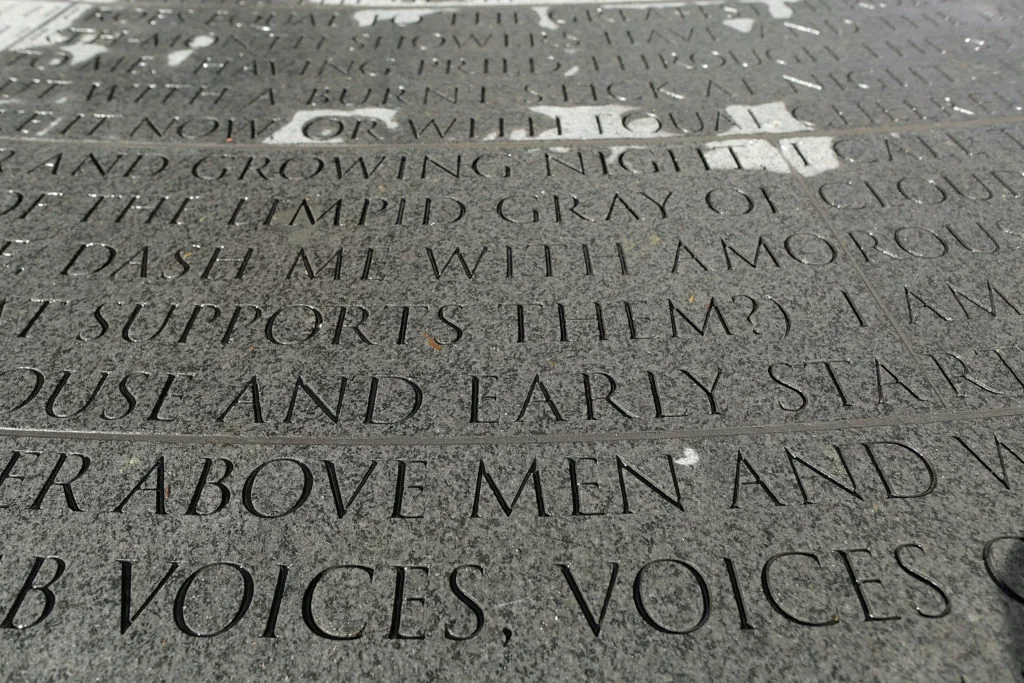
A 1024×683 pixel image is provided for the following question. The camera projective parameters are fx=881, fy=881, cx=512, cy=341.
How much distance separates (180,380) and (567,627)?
181cm

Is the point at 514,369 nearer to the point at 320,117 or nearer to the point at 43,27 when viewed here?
the point at 320,117

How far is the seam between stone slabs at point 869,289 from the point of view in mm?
3391

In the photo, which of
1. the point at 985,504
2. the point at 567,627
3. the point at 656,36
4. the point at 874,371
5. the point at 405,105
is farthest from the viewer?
the point at 656,36

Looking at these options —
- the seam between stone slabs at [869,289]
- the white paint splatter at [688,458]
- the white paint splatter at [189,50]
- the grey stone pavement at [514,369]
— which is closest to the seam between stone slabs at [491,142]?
the grey stone pavement at [514,369]

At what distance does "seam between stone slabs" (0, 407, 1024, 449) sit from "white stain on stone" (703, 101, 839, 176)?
1939 mm

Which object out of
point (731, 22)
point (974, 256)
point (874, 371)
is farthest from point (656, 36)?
point (874, 371)

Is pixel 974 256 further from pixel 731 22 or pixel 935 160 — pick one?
pixel 731 22

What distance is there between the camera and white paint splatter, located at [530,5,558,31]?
674cm

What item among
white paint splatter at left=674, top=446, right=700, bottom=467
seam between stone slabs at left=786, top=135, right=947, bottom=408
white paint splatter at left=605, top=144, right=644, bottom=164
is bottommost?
white paint splatter at left=674, top=446, right=700, bottom=467

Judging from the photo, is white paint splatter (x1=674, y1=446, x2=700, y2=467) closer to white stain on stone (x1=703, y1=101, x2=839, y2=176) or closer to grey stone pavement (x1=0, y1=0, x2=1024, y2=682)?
grey stone pavement (x1=0, y1=0, x2=1024, y2=682)

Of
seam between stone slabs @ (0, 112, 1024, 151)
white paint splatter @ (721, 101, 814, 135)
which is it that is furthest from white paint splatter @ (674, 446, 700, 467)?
white paint splatter @ (721, 101, 814, 135)

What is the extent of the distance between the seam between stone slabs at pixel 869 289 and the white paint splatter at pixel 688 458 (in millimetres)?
975

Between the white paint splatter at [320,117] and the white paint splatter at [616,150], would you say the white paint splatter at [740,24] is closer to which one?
the white paint splatter at [616,150]

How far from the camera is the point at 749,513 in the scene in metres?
2.87
